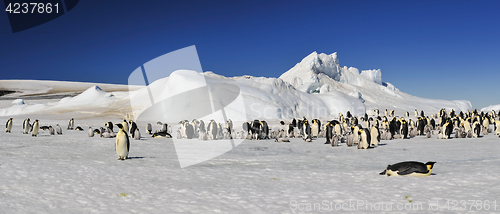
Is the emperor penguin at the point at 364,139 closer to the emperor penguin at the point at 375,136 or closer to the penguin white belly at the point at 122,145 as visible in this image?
the emperor penguin at the point at 375,136

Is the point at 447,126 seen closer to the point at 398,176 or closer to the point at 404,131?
the point at 404,131

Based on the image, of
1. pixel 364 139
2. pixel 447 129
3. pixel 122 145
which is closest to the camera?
pixel 122 145

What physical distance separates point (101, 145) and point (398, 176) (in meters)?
9.56

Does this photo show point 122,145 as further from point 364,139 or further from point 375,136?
point 375,136

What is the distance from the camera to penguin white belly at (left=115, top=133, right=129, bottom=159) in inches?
331

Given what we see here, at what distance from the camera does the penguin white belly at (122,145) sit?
27.6 ft

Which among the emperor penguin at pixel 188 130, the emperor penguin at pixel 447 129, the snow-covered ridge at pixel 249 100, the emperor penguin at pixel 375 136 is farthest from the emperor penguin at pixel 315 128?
the snow-covered ridge at pixel 249 100

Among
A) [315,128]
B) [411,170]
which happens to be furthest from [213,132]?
[411,170]

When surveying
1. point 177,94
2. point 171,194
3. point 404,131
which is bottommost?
point 171,194

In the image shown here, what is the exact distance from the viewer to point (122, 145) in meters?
8.47

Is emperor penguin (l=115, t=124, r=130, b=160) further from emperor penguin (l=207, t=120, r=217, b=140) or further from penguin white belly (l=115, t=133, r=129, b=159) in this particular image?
emperor penguin (l=207, t=120, r=217, b=140)

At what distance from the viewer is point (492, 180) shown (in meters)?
5.67

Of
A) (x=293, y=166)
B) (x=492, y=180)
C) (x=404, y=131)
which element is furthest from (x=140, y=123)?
(x=492, y=180)

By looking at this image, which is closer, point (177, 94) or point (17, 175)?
point (17, 175)
